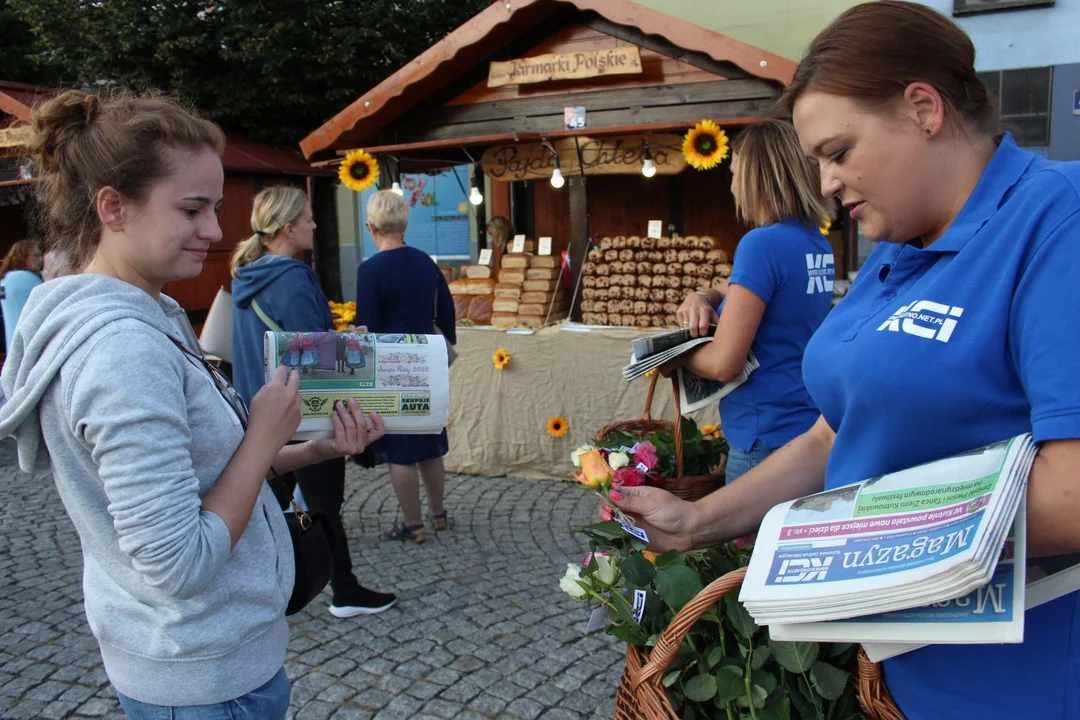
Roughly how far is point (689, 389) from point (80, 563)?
361cm

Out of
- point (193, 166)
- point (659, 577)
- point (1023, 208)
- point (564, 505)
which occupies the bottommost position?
point (564, 505)

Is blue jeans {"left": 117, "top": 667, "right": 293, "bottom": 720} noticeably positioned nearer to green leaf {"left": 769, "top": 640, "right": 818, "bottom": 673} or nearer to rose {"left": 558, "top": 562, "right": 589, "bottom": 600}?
rose {"left": 558, "top": 562, "right": 589, "bottom": 600}

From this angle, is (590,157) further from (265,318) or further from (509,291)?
(265,318)

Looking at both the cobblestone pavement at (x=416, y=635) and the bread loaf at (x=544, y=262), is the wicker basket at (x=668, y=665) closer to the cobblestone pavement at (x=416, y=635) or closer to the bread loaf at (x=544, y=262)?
the cobblestone pavement at (x=416, y=635)

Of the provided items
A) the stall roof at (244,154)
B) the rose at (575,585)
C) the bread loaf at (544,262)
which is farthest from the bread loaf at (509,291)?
the stall roof at (244,154)

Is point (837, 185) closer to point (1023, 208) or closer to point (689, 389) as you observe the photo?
point (1023, 208)

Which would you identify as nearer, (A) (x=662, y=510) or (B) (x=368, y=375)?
(A) (x=662, y=510)

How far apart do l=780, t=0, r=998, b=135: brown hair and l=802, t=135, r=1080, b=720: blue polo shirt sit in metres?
0.07

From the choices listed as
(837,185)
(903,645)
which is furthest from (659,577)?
(837,185)

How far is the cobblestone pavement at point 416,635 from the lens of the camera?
2.92 metres

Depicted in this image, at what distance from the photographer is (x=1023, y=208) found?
887 mm

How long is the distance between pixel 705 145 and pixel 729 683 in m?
4.43

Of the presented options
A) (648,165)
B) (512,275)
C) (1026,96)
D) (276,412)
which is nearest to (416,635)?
(276,412)

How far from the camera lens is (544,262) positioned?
6055 millimetres
